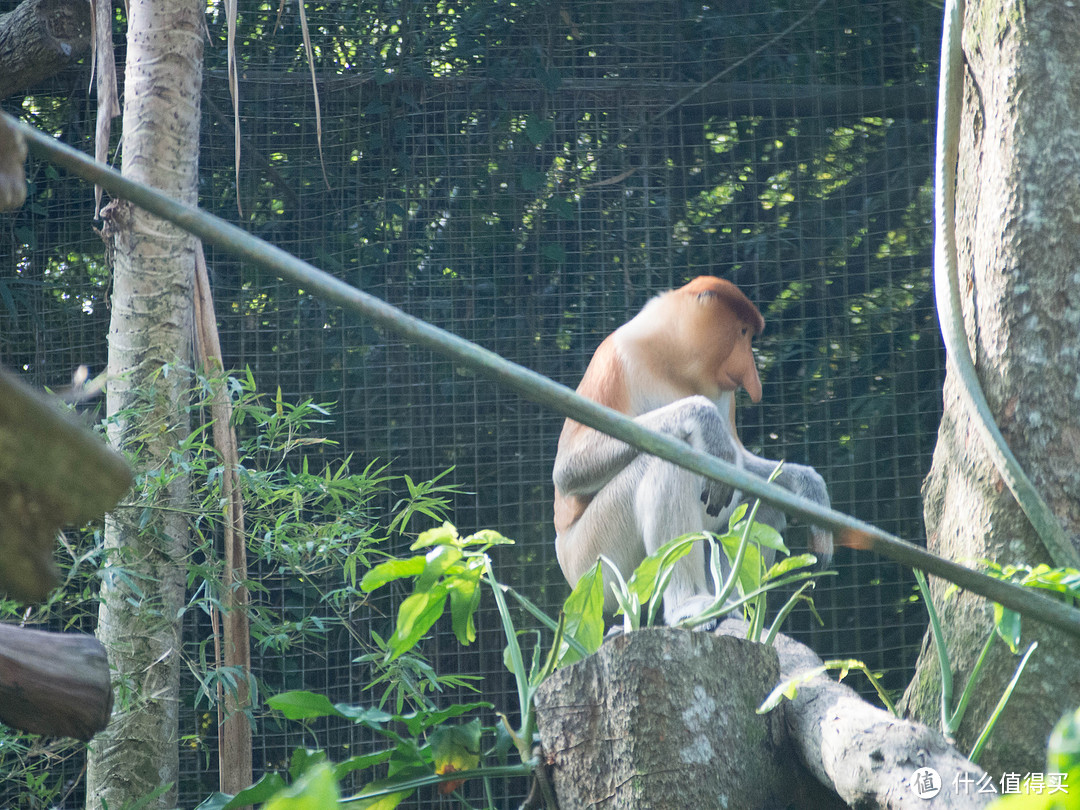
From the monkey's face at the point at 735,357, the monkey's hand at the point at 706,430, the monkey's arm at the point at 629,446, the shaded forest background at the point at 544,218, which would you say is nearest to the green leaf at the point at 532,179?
the shaded forest background at the point at 544,218

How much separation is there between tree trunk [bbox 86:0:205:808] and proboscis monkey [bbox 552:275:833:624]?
918mm

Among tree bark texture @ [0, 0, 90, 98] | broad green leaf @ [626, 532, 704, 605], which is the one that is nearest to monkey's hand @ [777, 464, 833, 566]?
broad green leaf @ [626, 532, 704, 605]

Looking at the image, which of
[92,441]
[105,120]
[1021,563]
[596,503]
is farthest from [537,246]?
[92,441]

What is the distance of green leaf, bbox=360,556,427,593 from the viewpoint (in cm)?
136

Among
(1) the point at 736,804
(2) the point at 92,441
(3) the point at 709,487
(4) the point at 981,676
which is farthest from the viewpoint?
(3) the point at 709,487

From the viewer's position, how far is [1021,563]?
1475 millimetres

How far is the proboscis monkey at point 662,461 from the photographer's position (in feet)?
7.42

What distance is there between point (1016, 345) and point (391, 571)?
934mm

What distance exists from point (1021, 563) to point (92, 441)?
1.30 metres

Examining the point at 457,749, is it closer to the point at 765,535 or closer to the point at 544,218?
the point at 765,535

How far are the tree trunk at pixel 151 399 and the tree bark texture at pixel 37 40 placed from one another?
90 cm

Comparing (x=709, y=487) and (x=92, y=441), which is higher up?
(x=92, y=441)

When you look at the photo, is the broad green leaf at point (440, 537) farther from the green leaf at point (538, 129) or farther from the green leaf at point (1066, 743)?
the green leaf at point (538, 129)

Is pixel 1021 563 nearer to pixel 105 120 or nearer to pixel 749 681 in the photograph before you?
pixel 749 681
